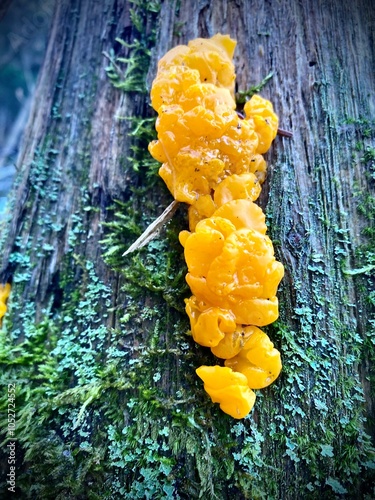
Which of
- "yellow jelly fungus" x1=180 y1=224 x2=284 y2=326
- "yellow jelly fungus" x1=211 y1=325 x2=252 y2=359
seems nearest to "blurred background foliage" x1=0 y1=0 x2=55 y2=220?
"yellow jelly fungus" x1=180 y1=224 x2=284 y2=326

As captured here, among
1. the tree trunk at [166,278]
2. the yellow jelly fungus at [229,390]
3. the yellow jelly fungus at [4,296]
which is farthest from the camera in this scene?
the yellow jelly fungus at [4,296]

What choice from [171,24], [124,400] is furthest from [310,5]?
[124,400]

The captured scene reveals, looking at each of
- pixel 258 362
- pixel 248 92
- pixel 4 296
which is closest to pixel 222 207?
pixel 258 362

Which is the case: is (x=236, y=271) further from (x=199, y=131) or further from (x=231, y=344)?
(x=199, y=131)

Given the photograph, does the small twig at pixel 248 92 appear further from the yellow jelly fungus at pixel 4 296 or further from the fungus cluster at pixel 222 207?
the yellow jelly fungus at pixel 4 296

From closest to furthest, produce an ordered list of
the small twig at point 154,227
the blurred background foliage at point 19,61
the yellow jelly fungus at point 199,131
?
the yellow jelly fungus at point 199,131
the small twig at point 154,227
the blurred background foliage at point 19,61

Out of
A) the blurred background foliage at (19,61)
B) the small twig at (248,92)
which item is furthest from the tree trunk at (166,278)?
the blurred background foliage at (19,61)

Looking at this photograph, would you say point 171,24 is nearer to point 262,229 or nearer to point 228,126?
point 228,126
